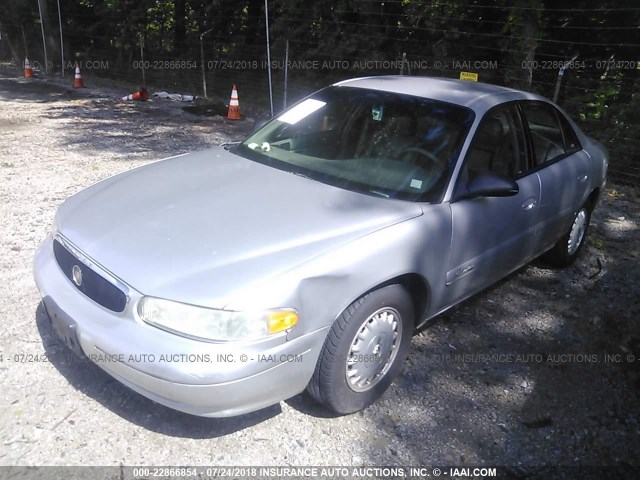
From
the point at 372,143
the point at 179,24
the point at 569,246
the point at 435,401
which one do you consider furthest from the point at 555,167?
the point at 179,24

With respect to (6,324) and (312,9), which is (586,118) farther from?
(6,324)

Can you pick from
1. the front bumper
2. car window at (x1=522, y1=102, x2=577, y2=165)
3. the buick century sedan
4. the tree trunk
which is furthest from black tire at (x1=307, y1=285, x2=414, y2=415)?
the tree trunk

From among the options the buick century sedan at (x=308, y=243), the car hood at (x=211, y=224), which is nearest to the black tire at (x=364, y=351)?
the buick century sedan at (x=308, y=243)

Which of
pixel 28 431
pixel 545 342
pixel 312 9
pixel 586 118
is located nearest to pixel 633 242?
pixel 545 342

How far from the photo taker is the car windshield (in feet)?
10.5

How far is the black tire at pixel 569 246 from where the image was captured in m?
4.72

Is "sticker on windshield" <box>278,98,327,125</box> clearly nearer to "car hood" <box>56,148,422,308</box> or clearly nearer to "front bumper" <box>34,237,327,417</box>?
"car hood" <box>56,148,422,308</box>

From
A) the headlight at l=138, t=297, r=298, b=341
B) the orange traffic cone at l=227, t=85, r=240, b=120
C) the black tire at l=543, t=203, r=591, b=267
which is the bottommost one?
the black tire at l=543, t=203, r=591, b=267

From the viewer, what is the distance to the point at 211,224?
8.99 feet

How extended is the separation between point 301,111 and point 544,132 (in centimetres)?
186

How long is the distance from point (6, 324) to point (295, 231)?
2.08 metres

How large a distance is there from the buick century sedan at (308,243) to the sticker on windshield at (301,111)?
0.01m

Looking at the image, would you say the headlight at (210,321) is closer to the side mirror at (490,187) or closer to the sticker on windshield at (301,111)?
the side mirror at (490,187)

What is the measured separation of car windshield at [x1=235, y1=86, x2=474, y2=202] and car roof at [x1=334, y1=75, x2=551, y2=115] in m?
0.08
